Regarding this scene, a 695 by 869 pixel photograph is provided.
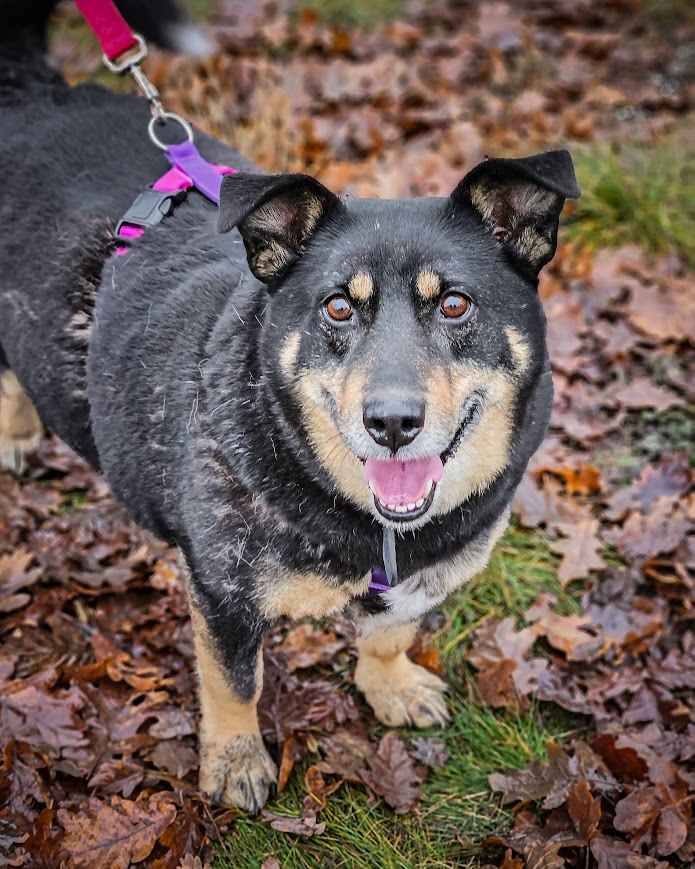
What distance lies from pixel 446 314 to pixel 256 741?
1.71m

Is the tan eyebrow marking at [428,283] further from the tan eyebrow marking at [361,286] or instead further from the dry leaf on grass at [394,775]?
the dry leaf on grass at [394,775]

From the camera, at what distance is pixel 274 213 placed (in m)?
2.66

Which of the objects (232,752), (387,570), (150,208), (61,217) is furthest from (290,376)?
(232,752)

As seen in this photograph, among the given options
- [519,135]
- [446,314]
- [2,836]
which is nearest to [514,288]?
[446,314]

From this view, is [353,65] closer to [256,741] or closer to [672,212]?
[672,212]

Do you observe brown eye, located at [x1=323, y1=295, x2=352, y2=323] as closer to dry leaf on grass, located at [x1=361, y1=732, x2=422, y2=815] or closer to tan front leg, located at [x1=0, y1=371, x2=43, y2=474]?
dry leaf on grass, located at [x1=361, y1=732, x2=422, y2=815]

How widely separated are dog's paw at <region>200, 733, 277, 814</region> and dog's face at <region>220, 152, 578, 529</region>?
1.10 meters

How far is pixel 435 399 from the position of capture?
2.44 meters

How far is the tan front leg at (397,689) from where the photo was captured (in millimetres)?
3482

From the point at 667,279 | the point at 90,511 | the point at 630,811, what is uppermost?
the point at 667,279

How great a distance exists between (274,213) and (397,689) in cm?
191

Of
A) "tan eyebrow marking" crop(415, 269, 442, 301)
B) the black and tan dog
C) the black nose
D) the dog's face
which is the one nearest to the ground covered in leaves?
the black and tan dog

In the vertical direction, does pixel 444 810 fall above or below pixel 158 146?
below

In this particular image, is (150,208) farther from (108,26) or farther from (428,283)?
(428,283)
